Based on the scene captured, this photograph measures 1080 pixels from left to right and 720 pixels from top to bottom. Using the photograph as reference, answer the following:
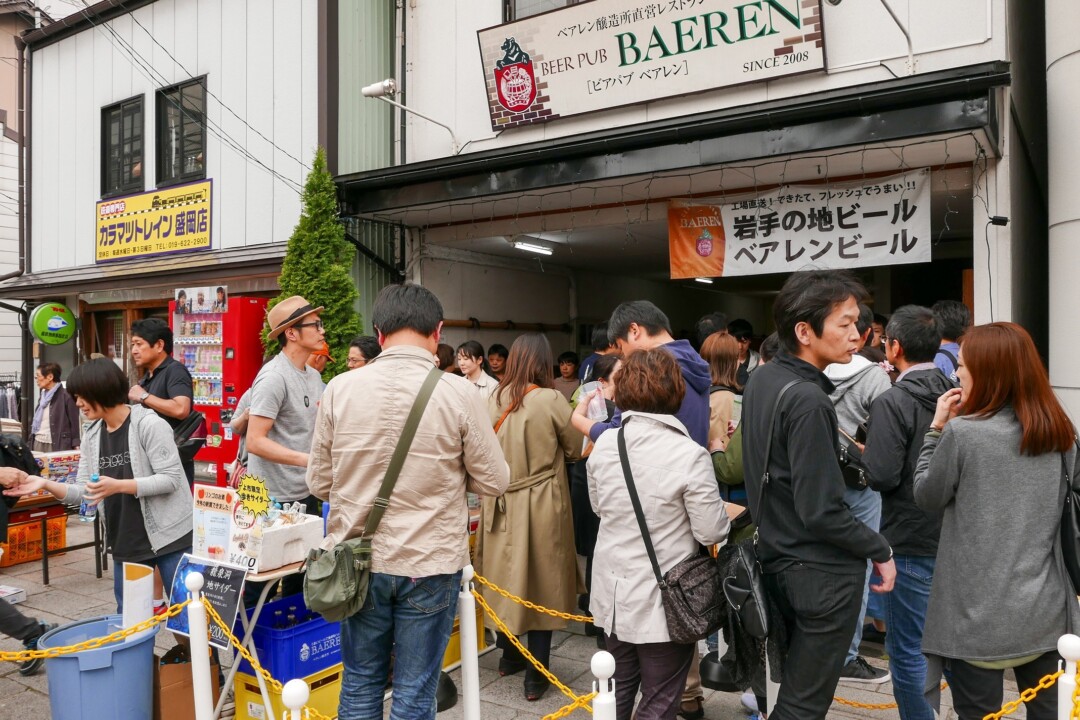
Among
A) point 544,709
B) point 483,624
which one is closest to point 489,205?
point 483,624

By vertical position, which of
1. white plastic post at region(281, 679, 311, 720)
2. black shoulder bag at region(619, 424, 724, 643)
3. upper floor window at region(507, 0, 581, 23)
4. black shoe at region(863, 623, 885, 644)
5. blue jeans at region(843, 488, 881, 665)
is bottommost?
black shoe at region(863, 623, 885, 644)

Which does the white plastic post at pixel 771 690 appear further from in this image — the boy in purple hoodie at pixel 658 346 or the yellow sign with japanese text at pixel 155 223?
the yellow sign with japanese text at pixel 155 223

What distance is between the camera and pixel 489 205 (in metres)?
8.40

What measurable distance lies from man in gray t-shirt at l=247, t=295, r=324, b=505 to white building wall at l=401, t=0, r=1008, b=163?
14.0 ft

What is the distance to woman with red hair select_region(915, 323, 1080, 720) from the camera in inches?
102

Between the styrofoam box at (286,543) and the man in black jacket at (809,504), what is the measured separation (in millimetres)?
2201

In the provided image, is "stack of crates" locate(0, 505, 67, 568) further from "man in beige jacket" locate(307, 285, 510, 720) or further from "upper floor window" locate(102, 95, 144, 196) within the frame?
"man in beige jacket" locate(307, 285, 510, 720)

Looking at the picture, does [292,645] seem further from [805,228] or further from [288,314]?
[805,228]

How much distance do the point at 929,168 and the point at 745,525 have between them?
428 cm

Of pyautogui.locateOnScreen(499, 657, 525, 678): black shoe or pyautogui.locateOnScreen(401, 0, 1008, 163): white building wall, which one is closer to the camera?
pyautogui.locateOnScreen(499, 657, 525, 678): black shoe

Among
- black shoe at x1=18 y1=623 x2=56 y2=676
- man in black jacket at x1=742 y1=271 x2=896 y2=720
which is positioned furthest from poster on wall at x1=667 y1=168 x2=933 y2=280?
black shoe at x1=18 y1=623 x2=56 y2=676

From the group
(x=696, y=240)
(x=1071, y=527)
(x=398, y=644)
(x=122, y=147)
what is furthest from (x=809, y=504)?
(x=122, y=147)

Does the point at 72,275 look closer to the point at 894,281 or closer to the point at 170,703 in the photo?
the point at 170,703

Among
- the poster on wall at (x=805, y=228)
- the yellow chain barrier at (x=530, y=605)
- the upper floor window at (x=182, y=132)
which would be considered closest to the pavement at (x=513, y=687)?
the yellow chain barrier at (x=530, y=605)
